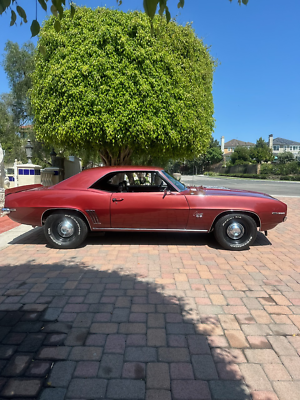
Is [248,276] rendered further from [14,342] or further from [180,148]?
[180,148]

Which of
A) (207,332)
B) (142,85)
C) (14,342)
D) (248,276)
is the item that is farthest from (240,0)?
(142,85)

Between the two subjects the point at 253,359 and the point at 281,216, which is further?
the point at 281,216

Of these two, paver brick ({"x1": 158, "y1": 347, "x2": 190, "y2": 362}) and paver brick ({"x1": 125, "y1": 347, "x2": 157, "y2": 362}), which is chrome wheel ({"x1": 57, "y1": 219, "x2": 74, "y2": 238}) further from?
paver brick ({"x1": 158, "y1": 347, "x2": 190, "y2": 362})

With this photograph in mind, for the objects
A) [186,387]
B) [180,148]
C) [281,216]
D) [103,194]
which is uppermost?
[180,148]

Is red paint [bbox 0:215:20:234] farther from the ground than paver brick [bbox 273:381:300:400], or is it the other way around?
red paint [bbox 0:215:20:234]

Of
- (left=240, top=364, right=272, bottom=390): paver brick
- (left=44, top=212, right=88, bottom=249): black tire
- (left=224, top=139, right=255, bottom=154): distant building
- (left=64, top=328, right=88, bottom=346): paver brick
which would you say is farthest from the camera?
(left=224, top=139, right=255, bottom=154): distant building

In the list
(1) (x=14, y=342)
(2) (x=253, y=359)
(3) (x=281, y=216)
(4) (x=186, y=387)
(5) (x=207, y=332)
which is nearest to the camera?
(4) (x=186, y=387)

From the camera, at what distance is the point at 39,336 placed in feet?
7.52

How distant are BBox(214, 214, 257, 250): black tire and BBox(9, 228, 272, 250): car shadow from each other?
0.26 metres

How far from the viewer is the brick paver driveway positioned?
1810mm

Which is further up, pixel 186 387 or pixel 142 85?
pixel 142 85

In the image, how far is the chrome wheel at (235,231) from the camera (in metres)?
4.61

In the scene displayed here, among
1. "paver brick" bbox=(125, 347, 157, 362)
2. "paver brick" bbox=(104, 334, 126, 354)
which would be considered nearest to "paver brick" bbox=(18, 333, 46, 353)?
"paver brick" bbox=(104, 334, 126, 354)

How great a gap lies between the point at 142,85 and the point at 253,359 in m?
7.32
